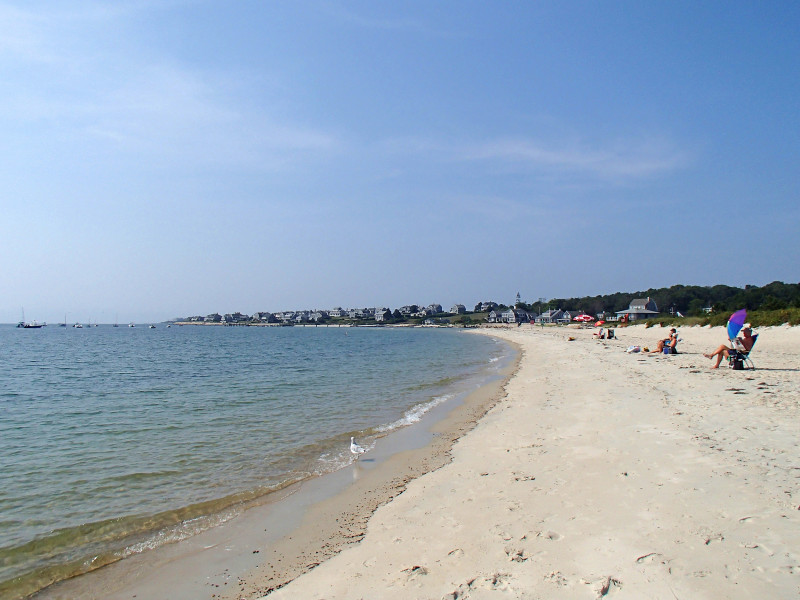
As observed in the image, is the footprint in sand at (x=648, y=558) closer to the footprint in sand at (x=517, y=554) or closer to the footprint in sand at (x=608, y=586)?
the footprint in sand at (x=608, y=586)

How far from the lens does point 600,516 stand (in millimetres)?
5336

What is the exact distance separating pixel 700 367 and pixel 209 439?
691 inches

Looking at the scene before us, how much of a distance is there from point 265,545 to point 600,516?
4.09 meters

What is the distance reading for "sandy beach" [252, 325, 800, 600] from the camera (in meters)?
4.02

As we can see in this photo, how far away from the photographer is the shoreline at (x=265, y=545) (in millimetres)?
5113

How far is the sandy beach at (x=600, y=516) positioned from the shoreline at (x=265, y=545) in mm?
251

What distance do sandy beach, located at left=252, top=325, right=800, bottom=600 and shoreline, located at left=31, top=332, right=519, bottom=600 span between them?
251mm

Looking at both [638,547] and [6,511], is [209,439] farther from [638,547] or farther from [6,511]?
[638,547]

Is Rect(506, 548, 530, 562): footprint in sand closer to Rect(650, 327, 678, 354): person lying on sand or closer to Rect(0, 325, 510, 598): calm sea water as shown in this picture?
Rect(0, 325, 510, 598): calm sea water

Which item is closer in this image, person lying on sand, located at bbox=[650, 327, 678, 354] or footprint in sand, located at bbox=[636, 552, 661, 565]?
footprint in sand, located at bbox=[636, 552, 661, 565]

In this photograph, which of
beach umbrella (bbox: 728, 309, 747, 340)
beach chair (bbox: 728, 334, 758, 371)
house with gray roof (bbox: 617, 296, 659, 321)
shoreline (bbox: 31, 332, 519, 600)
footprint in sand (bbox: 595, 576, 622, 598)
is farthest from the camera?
house with gray roof (bbox: 617, 296, 659, 321)

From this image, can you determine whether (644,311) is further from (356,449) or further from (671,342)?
(356,449)

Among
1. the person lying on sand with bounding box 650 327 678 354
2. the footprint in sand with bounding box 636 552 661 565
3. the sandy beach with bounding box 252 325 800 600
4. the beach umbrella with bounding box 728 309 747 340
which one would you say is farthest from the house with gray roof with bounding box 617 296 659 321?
the footprint in sand with bounding box 636 552 661 565

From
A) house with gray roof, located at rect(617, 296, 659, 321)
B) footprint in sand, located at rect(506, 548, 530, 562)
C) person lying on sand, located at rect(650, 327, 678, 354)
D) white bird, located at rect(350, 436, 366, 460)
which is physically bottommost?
white bird, located at rect(350, 436, 366, 460)
